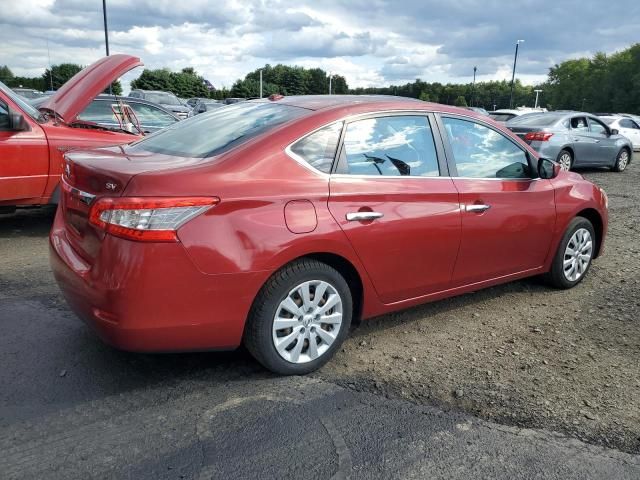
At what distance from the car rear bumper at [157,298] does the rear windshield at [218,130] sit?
758mm

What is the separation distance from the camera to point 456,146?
13.2 feet

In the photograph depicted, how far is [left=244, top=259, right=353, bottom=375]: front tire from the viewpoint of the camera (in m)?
3.10

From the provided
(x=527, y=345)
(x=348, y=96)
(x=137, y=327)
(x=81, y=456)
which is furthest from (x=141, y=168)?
(x=527, y=345)

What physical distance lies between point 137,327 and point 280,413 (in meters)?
0.85

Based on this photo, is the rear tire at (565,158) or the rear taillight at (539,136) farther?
the rear tire at (565,158)

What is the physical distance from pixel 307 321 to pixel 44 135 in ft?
14.2

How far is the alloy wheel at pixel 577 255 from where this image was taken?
4.91 meters

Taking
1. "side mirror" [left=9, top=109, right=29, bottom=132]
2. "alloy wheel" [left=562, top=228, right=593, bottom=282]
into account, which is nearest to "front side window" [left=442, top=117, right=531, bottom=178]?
"alloy wheel" [left=562, top=228, right=593, bottom=282]

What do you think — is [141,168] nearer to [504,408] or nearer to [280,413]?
[280,413]

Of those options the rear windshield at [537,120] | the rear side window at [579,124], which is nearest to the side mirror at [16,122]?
the rear windshield at [537,120]

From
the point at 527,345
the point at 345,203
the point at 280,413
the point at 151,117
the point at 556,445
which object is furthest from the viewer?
the point at 151,117

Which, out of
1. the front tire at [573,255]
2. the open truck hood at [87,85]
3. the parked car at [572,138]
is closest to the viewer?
the front tire at [573,255]

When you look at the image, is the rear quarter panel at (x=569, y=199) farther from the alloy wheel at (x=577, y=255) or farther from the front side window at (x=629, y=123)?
the front side window at (x=629, y=123)

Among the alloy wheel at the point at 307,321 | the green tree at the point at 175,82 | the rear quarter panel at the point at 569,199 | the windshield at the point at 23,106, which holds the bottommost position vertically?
the alloy wheel at the point at 307,321
